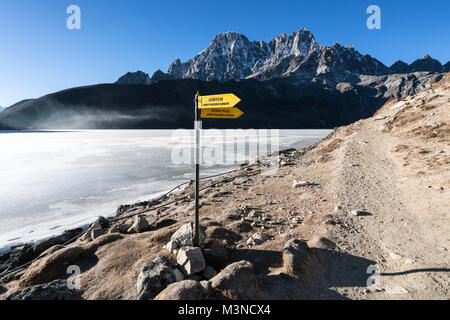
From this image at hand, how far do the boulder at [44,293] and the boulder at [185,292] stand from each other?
146 cm

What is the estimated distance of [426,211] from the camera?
554 centimetres

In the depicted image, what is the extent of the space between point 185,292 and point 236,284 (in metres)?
0.71

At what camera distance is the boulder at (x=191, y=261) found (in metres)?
3.53

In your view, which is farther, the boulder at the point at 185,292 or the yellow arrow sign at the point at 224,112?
the yellow arrow sign at the point at 224,112

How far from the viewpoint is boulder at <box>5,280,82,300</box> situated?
311cm

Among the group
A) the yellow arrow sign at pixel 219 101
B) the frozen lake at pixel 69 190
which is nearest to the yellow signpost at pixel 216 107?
the yellow arrow sign at pixel 219 101

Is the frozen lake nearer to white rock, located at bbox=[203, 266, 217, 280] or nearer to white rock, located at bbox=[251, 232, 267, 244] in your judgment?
white rock, located at bbox=[203, 266, 217, 280]

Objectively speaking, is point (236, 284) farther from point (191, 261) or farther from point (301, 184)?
point (301, 184)

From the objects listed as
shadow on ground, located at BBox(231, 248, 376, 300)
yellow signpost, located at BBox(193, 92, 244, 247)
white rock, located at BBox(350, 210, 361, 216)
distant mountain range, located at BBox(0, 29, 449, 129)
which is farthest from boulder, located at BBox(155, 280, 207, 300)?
distant mountain range, located at BBox(0, 29, 449, 129)

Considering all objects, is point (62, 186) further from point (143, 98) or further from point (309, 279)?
point (143, 98)

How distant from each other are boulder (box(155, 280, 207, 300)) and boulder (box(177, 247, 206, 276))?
508 millimetres

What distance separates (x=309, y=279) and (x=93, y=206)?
9168 mm

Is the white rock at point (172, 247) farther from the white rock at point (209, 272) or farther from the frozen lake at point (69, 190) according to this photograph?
the frozen lake at point (69, 190)
